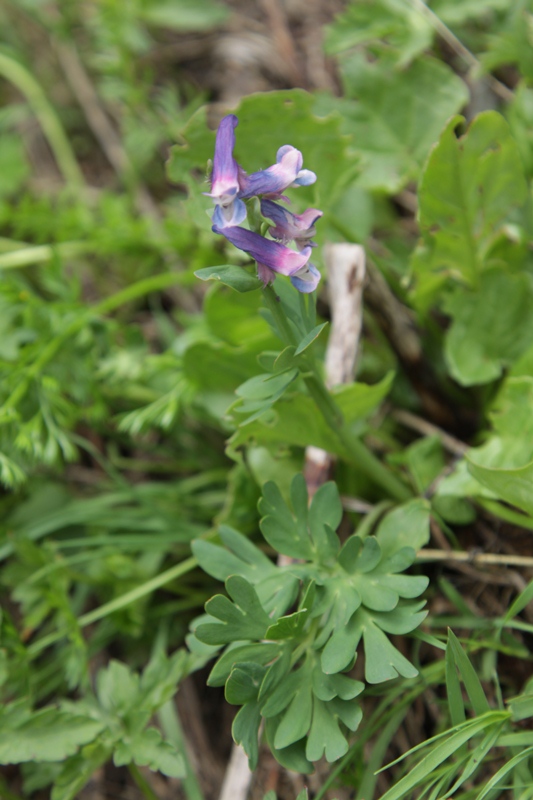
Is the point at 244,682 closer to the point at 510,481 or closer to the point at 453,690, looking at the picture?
the point at 453,690

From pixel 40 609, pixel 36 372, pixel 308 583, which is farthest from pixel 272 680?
pixel 36 372

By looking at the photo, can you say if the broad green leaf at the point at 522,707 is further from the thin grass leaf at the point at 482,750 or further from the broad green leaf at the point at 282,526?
the broad green leaf at the point at 282,526

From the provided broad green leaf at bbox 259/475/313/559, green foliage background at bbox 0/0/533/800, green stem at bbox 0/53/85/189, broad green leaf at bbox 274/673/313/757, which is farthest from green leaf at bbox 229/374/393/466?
green stem at bbox 0/53/85/189

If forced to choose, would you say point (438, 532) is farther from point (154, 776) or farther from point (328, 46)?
point (328, 46)

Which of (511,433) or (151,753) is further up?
(511,433)

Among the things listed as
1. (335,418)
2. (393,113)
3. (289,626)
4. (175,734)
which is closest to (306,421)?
(335,418)

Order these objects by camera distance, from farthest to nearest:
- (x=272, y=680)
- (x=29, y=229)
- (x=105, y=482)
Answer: (x=29, y=229) < (x=105, y=482) < (x=272, y=680)
